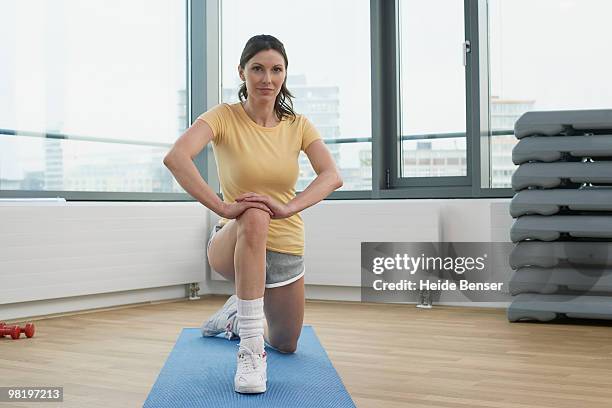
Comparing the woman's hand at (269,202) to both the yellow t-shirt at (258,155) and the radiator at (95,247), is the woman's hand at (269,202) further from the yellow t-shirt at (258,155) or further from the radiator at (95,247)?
the radiator at (95,247)

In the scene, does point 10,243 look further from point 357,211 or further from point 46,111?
point 357,211

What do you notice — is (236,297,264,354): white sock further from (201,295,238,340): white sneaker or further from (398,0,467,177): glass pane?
(398,0,467,177): glass pane

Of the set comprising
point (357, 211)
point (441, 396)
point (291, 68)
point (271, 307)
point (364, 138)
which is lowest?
point (441, 396)

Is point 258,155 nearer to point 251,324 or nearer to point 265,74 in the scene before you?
point 265,74

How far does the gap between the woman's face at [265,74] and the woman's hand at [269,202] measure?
0.35 metres

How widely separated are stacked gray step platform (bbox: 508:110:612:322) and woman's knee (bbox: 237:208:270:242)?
1927 mm

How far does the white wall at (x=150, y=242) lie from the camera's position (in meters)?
4.04

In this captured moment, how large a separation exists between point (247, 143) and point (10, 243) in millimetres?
1925

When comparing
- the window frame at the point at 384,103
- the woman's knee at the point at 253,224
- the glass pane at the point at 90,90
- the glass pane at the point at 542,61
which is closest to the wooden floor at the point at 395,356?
the woman's knee at the point at 253,224

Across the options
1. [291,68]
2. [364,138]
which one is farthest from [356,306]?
[291,68]

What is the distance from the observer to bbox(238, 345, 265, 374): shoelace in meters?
2.28

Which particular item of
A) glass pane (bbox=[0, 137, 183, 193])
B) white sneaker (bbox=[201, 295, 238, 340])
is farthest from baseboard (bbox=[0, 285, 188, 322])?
white sneaker (bbox=[201, 295, 238, 340])

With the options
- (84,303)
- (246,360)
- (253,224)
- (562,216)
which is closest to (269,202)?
(253,224)

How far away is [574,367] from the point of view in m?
2.73
